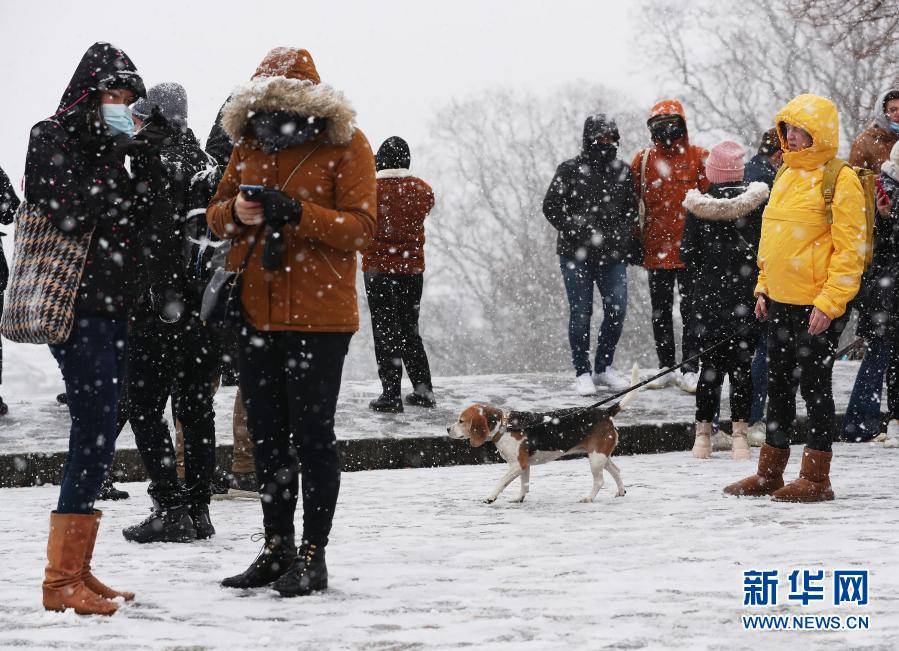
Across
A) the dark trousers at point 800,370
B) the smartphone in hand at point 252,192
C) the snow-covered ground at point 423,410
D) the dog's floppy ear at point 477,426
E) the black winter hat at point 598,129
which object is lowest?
the snow-covered ground at point 423,410

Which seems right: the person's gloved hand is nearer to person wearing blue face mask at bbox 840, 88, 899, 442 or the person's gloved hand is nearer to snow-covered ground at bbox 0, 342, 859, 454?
snow-covered ground at bbox 0, 342, 859, 454

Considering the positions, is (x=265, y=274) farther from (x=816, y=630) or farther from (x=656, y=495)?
(x=656, y=495)

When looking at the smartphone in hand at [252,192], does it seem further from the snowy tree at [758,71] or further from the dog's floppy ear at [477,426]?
the snowy tree at [758,71]

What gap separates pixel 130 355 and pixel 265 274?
4.89 feet

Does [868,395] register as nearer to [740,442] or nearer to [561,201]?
[740,442]

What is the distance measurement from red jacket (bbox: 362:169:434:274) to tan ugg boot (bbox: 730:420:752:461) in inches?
114

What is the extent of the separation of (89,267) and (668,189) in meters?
7.19

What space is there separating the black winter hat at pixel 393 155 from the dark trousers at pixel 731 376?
305 cm

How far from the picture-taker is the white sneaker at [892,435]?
31.4ft

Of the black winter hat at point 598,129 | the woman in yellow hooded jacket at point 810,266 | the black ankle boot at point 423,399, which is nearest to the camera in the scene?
the woman in yellow hooded jacket at point 810,266

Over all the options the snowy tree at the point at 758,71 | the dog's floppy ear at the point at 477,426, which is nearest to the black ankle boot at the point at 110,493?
the dog's floppy ear at the point at 477,426

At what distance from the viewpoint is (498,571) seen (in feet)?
16.2

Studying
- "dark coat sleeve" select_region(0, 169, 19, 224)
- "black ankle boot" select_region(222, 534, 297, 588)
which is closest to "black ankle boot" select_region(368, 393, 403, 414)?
"dark coat sleeve" select_region(0, 169, 19, 224)

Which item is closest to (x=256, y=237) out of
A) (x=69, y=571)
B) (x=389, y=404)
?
(x=69, y=571)
